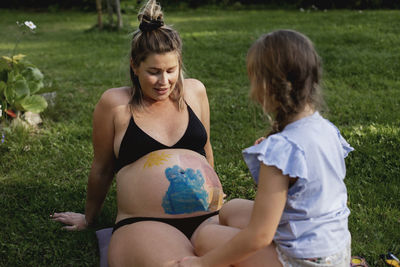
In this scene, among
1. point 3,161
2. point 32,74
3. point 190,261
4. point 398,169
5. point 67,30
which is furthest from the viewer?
point 67,30

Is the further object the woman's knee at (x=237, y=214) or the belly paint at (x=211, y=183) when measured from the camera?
the belly paint at (x=211, y=183)

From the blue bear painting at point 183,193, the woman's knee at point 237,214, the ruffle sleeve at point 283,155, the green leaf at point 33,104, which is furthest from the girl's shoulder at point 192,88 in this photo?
the green leaf at point 33,104

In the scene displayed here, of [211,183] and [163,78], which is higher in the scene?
[163,78]

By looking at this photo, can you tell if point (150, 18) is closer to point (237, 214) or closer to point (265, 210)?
point (237, 214)

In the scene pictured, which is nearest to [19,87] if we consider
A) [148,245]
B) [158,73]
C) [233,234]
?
[158,73]

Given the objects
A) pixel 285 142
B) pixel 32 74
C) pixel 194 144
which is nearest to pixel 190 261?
pixel 285 142

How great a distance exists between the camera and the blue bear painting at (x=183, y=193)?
226 centimetres

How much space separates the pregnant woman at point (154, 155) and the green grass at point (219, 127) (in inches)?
16.3

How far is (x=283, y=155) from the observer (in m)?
1.53

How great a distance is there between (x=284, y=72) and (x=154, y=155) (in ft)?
3.35

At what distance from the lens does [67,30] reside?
10141mm

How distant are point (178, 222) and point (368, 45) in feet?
17.4

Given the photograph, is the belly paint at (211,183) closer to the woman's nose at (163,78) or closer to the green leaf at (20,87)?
the woman's nose at (163,78)

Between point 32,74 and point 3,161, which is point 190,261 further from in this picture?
point 32,74
